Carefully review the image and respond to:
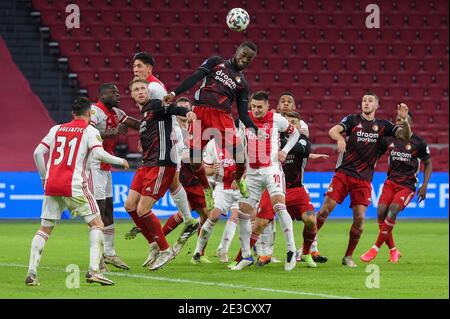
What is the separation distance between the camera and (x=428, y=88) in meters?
27.9

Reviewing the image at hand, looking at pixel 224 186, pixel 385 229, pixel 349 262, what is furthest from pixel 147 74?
pixel 385 229

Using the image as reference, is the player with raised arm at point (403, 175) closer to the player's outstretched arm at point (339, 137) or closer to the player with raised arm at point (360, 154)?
the player with raised arm at point (360, 154)

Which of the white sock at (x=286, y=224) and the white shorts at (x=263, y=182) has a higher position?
the white shorts at (x=263, y=182)

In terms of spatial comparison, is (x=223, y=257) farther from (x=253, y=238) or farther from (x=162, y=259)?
(x=162, y=259)

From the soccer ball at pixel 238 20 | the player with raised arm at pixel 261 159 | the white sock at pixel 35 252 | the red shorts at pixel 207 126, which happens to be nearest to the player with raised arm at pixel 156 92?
the red shorts at pixel 207 126

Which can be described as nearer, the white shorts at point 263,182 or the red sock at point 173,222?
the white shorts at point 263,182

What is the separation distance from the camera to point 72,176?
384 inches

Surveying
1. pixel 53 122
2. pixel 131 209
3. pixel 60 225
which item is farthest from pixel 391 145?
pixel 53 122

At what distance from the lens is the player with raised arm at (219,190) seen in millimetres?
12750

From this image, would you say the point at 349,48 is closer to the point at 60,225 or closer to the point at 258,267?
the point at 60,225

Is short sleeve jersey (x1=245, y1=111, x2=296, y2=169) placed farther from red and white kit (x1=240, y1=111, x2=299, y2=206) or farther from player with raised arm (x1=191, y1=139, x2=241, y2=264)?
player with raised arm (x1=191, y1=139, x2=241, y2=264)

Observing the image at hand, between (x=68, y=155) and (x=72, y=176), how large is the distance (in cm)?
21

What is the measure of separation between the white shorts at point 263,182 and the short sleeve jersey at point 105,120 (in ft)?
5.45

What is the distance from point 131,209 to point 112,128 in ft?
3.20
